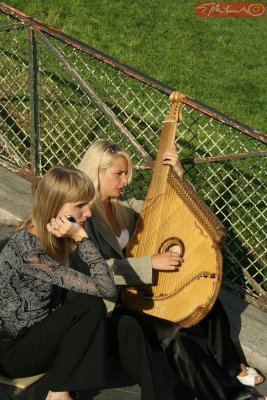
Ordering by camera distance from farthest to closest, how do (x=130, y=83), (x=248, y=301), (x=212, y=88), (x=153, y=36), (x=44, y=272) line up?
(x=153, y=36), (x=212, y=88), (x=130, y=83), (x=248, y=301), (x=44, y=272)

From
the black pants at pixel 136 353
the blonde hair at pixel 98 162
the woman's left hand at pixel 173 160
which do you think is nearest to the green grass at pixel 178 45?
the woman's left hand at pixel 173 160

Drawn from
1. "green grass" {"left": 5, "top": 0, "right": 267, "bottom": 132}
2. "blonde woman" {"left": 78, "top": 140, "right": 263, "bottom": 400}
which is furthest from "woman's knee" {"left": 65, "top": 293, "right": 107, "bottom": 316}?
"green grass" {"left": 5, "top": 0, "right": 267, "bottom": 132}

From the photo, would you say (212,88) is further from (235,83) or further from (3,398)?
(3,398)

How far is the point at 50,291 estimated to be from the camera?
4.02 metres

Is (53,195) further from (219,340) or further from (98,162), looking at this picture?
(219,340)

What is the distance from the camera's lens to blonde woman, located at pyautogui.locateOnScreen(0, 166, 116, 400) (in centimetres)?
391

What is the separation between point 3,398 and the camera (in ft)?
13.6

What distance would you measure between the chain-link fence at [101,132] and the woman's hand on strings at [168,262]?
48.6 inches

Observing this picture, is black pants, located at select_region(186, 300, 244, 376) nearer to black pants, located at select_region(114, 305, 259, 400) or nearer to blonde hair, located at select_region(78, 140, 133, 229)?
black pants, located at select_region(114, 305, 259, 400)

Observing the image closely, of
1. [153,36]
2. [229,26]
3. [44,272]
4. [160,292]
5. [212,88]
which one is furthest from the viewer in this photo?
[229,26]

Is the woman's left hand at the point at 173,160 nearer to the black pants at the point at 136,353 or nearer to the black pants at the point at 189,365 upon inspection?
the black pants at the point at 189,365

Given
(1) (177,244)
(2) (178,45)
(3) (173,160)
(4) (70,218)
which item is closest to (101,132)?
(3) (173,160)

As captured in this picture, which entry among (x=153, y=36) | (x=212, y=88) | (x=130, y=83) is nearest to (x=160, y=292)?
(x=130, y=83)

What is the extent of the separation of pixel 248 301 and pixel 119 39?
499cm
